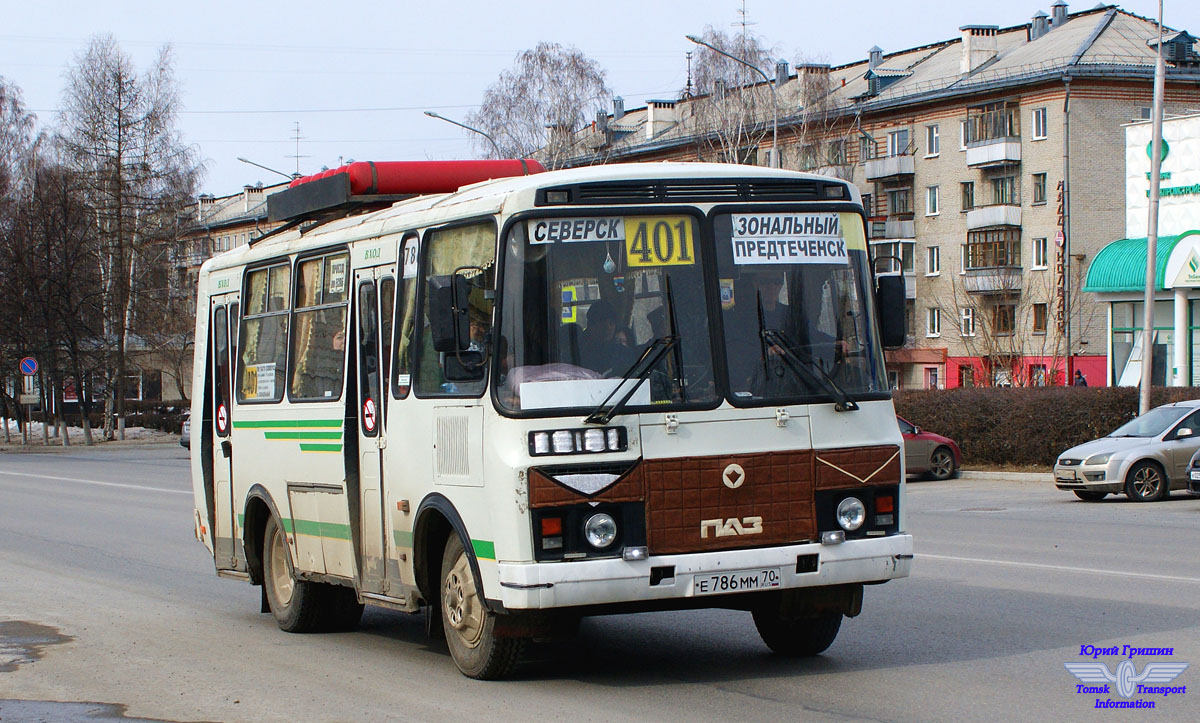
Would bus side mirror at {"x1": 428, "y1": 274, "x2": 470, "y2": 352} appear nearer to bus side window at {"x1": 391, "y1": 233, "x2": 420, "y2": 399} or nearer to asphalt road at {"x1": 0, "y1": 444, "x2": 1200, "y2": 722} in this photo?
bus side window at {"x1": 391, "y1": 233, "x2": 420, "y2": 399}

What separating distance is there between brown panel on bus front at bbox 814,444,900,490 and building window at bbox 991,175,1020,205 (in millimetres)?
60558

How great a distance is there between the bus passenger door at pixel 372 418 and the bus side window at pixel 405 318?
142mm

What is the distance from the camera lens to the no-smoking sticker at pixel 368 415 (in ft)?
29.8

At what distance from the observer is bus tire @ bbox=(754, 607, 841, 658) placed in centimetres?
860

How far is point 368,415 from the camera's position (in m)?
9.14

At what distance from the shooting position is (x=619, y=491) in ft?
24.4

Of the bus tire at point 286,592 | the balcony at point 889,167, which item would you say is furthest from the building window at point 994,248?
the bus tire at point 286,592

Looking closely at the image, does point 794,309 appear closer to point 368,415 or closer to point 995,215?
point 368,415

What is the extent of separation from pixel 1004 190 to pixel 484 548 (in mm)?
62256

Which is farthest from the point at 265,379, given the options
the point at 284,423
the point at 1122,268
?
the point at 1122,268

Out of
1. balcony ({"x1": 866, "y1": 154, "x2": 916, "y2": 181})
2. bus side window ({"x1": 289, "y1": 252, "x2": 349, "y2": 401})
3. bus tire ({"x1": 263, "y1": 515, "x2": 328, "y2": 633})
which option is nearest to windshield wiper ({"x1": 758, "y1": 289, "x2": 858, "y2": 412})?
bus side window ({"x1": 289, "y1": 252, "x2": 349, "y2": 401})

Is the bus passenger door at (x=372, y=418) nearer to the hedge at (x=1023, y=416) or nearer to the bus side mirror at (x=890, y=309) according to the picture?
the bus side mirror at (x=890, y=309)

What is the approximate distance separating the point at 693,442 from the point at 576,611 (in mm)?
1030

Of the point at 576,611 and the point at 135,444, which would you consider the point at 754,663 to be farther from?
the point at 135,444
